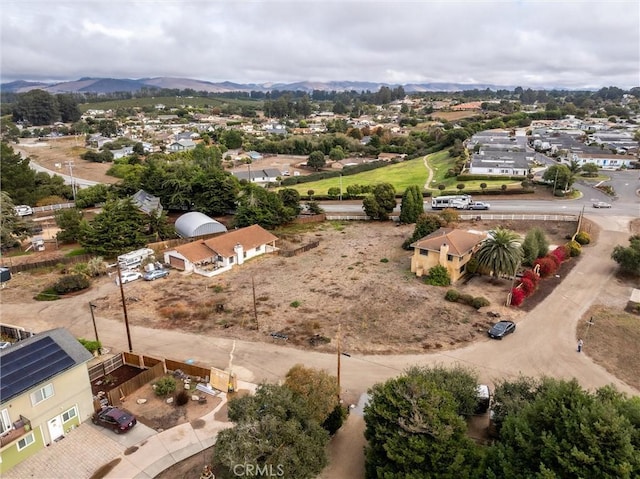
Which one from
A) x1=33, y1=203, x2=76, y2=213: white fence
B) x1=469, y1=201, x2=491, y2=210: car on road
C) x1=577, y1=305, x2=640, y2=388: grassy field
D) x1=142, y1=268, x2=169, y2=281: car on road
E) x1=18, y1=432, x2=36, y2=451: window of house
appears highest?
x1=469, y1=201, x2=491, y2=210: car on road

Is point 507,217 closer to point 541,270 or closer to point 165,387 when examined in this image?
point 541,270

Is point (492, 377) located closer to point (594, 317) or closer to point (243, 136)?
point (594, 317)

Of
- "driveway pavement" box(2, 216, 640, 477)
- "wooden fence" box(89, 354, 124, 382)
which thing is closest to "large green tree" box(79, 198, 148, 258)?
"driveway pavement" box(2, 216, 640, 477)

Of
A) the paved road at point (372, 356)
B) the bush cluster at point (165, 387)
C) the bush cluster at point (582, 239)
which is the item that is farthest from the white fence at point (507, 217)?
the bush cluster at point (165, 387)

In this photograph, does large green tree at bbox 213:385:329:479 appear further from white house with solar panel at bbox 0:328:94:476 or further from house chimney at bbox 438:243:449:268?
house chimney at bbox 438:243:449:268

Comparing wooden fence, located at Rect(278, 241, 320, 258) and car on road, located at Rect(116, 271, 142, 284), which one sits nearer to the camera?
car on road, located at Rect(116, 271, 142, 284)

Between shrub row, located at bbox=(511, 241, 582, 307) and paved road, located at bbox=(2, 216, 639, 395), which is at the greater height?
shrub row, located at bbox=(511, 241, 582, 307)
